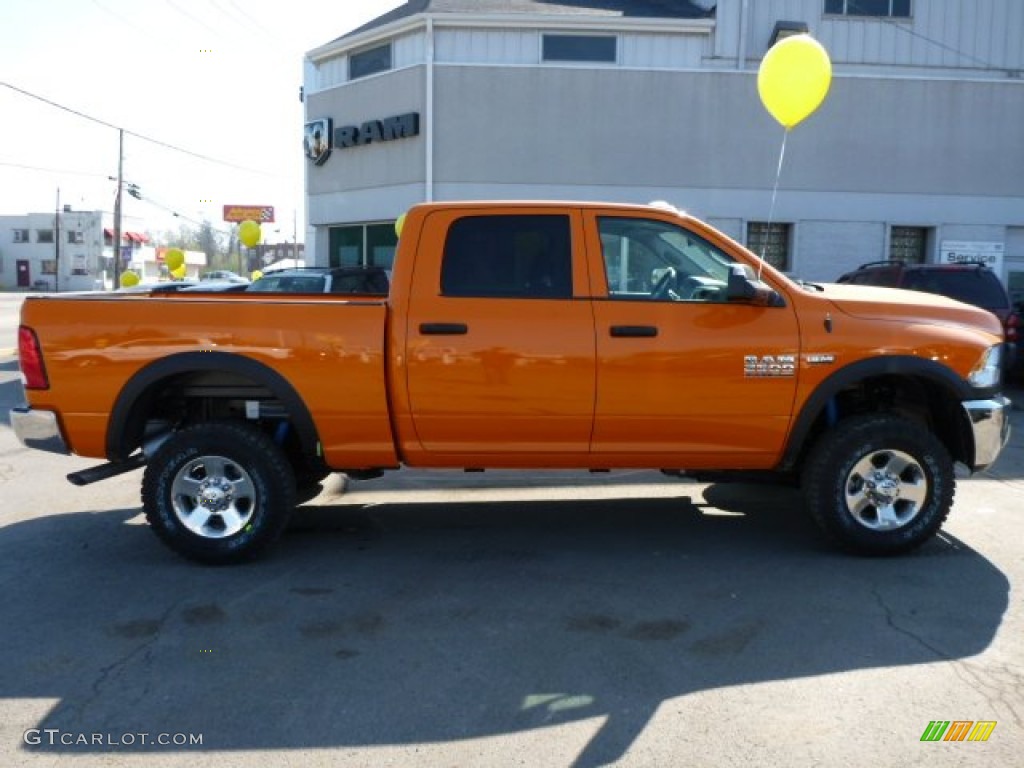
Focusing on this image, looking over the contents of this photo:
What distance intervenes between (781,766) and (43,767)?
2.59m

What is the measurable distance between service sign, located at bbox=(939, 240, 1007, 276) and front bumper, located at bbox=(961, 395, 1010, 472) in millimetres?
14581

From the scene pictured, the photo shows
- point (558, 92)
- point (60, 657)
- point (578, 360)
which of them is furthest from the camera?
point (558, 92)

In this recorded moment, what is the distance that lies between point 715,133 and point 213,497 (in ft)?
49.8

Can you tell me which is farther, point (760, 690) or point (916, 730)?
point (760, 690)

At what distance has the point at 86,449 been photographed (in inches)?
209

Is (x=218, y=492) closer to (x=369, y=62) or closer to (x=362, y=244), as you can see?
(x=362, y=244)

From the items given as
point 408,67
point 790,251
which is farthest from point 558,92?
point 790,251

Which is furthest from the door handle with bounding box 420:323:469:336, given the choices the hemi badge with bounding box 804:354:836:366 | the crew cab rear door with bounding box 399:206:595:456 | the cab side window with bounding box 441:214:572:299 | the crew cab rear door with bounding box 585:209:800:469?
the hemi badge with bounding box 804:354:836:366

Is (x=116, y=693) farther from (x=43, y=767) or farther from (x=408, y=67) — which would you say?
(x=408, y=67)

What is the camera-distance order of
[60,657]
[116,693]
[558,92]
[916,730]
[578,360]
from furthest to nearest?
[558,92] → [578,360] → [60,657] → [116,693] → [916,730]

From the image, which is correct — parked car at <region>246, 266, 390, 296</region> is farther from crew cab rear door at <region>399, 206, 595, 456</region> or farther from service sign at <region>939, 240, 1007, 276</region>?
service sign at <region>939, 240, 1007, 276</region>

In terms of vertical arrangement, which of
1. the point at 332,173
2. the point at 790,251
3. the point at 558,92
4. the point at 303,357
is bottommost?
the point at 303,357

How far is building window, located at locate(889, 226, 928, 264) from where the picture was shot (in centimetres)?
1875

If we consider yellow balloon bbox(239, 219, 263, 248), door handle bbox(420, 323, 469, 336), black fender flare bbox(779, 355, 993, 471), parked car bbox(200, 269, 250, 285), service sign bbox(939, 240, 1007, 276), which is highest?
yellow balloon bbox(239, 219, 263, 248)
